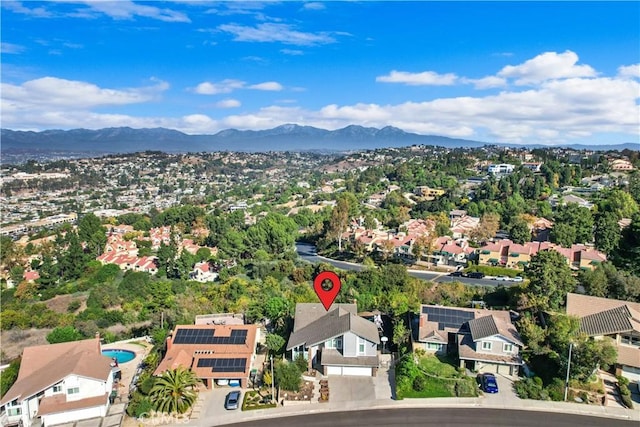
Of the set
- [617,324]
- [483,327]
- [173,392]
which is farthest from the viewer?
[483,327]

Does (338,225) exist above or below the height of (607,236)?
below

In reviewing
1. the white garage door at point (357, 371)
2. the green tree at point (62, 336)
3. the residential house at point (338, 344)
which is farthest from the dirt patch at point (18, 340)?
the white garage door at point (357, 371)

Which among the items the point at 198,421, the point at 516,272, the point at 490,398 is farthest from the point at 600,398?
the point at 516,272

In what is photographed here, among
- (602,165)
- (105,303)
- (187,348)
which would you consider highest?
(602,165)

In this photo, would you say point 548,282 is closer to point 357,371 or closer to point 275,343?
point 357,371

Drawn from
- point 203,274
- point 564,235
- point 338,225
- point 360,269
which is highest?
point 564,235

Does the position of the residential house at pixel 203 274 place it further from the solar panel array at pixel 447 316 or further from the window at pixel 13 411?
the solar panel array at pixel 447 316

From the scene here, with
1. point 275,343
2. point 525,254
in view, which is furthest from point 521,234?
point 275,343

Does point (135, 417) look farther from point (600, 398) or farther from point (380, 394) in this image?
point (600, 398)
